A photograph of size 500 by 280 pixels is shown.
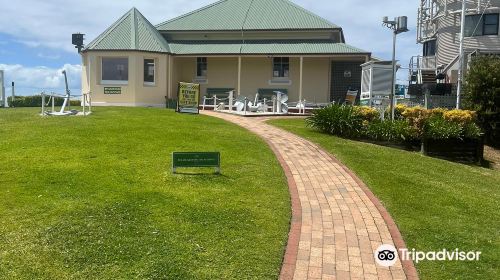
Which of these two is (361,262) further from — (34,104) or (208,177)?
(34,104)

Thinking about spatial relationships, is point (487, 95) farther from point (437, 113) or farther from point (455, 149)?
point (455, 149)

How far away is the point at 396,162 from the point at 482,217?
414 centimetres

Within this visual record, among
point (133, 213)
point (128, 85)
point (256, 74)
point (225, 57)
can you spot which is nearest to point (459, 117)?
point (133, 213)

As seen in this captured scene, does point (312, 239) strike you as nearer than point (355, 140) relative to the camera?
Yes

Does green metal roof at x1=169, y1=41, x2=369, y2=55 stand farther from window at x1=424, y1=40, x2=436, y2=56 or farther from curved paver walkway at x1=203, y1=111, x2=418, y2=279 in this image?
curved paver walkway at x1=203, y1=111, x2=418, y2=279

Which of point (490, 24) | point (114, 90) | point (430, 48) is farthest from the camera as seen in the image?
point (430, 48)

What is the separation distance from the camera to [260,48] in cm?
2733

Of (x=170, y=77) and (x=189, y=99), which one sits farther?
(x=170, y=77)

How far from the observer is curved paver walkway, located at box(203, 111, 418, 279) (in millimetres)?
4969

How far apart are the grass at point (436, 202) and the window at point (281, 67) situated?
1531 centimetres

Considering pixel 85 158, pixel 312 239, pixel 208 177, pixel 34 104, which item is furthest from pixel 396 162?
pixel 34 104

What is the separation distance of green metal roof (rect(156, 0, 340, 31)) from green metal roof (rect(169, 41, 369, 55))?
117 centimetres

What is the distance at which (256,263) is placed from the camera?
16.2 ft

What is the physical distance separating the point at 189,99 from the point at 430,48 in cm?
2602
